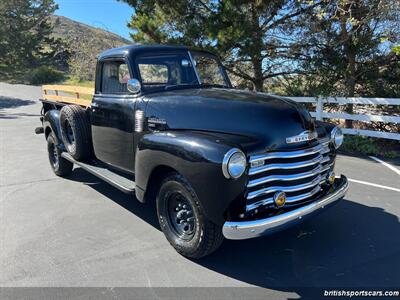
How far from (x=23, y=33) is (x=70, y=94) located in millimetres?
36200

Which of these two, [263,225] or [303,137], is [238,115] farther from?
[263,225]

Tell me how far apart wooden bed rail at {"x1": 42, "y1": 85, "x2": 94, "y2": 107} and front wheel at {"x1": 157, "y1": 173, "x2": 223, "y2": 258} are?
9.26ft

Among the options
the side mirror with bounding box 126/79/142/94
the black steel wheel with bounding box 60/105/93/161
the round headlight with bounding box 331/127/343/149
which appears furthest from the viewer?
the black steel wheel with bounding box 60/105/93/161

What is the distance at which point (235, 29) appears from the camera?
9.37 m

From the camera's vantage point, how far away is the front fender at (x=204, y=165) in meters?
3.08

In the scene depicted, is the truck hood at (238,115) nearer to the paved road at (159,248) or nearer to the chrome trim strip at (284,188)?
the chrome trim strip at (284,188)

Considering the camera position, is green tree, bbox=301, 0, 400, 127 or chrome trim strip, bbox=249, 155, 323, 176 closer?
chrome trim strip, bbox=249, 155, 323, 176

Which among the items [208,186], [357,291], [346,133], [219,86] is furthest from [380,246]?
[346,133]

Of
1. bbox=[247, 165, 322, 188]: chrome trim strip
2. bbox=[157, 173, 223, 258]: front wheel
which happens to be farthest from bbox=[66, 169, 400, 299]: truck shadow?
bbox=[247, 165, 322, 188]: chrome trim strip

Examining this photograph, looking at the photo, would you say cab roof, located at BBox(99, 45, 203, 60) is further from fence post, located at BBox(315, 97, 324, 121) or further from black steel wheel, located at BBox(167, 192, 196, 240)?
fence post, located at BBox(315, 97, 324, 121)

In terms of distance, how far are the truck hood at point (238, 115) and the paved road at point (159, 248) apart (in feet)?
3.78

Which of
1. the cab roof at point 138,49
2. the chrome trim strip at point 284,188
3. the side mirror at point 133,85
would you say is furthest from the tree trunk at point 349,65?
the side mirror at point 133,85

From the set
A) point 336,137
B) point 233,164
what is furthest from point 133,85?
point 336,137

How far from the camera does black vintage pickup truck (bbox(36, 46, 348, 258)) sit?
3.13 m
